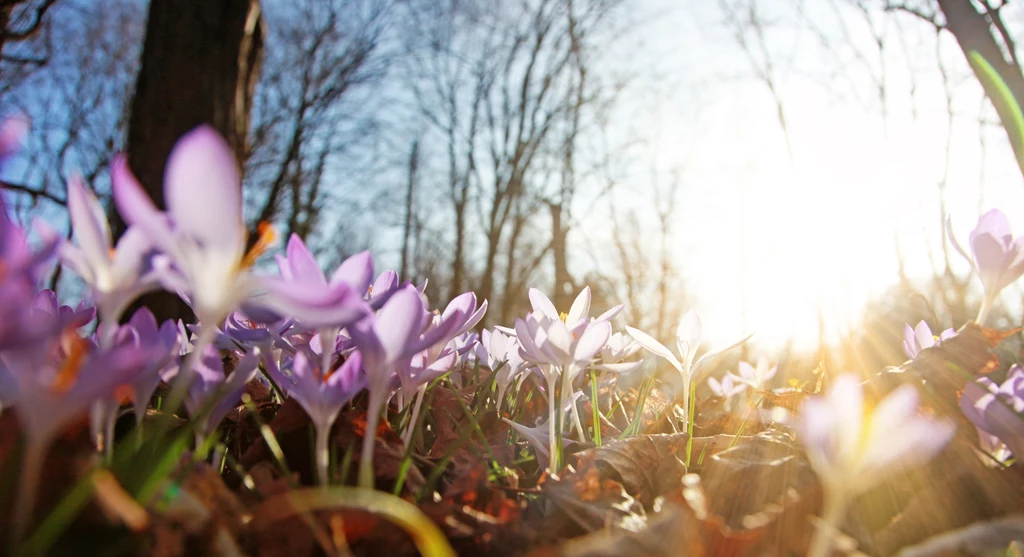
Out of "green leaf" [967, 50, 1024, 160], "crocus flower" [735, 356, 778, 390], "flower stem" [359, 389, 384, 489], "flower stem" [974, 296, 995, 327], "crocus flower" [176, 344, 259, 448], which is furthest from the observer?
"crocus flower" [735, 356, 778, 390]

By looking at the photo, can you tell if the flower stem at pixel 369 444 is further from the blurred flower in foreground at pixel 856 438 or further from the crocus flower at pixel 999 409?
the crocus flower at pixel 999 409

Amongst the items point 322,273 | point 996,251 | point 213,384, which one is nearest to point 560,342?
point 322,273

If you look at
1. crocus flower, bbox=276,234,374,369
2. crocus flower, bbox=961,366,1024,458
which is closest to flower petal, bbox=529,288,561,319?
crocus flower, bbox=276,234,374,369

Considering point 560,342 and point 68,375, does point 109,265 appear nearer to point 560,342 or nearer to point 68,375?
point 68,375

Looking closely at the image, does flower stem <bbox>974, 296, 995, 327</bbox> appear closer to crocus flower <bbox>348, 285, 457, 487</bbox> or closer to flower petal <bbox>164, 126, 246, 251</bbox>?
crocus flower <bbox>348, 285, 457, 487</bbox>

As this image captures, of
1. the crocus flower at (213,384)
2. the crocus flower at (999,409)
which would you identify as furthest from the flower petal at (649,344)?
the crocus flower at (213,384)

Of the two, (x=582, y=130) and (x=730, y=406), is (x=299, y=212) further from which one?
(x=730, y=406)
